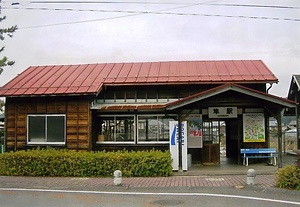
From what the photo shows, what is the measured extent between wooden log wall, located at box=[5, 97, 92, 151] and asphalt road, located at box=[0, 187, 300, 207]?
5528mm

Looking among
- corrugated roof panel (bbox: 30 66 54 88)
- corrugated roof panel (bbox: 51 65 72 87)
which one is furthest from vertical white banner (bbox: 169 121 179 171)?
corrugated roof panel (bbox: 30 66 54 88)

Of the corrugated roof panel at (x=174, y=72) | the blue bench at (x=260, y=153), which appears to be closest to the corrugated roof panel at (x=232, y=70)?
the corrugated roof panel at (x=174, y=72)

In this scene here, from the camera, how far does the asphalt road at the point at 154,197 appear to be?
988cm

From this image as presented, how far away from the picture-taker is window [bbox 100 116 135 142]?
60.8 ft

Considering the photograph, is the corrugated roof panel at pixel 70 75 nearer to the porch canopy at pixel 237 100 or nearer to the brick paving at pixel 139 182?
the brick paving at pixel 139 182

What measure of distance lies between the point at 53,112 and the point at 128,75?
417 centimetres

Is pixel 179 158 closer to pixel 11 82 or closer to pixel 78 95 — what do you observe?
pixel 78 95

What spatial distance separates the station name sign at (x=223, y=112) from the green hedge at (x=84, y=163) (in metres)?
3.76

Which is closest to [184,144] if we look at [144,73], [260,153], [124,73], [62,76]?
[260,153]

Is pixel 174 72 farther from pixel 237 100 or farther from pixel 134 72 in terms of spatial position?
pixel 237 100

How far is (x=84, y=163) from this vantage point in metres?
15.5

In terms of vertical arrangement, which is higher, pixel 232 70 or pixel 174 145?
pixel 232 70

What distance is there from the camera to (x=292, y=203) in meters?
9.77

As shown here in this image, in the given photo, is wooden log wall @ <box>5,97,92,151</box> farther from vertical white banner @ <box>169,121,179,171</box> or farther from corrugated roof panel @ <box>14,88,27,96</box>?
vertical white banner @ <box>169,121,179,171</box>
